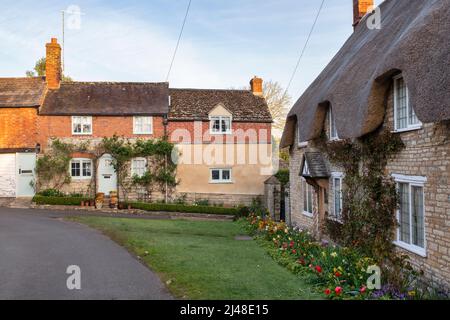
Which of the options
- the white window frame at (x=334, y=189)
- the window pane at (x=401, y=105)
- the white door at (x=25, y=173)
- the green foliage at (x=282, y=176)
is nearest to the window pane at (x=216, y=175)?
the green foliage at (x=282, y=176)

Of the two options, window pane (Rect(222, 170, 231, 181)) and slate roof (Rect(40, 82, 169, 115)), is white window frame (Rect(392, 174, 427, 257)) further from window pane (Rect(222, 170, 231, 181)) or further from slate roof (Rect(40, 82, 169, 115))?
slate roof (Rect(40, 82, 169, 115))

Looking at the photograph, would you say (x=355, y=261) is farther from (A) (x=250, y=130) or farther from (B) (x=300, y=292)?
(A) (x=250, y=130)

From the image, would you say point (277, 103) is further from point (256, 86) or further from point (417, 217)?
point (417, 217)

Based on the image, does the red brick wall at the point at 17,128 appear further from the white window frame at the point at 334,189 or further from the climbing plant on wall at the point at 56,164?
the white window frame at the point at 334,189

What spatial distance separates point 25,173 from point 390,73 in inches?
955

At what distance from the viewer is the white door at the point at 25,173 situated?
85.1ft

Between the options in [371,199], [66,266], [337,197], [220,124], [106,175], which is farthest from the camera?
[220,124]

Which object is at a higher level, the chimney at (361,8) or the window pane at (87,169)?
the chimney at (361,8)

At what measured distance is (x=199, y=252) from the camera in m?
11.7

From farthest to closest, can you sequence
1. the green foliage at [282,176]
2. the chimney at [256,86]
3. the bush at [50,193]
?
the chimney at [256,86] < the green foliage at [282,176] < the bush at [50,193]

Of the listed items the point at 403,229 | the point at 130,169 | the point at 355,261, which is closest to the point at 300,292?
the point at 355,261

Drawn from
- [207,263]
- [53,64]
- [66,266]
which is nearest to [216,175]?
[53,64]

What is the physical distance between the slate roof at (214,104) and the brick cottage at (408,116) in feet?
45.4

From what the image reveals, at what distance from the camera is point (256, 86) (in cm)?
3114
